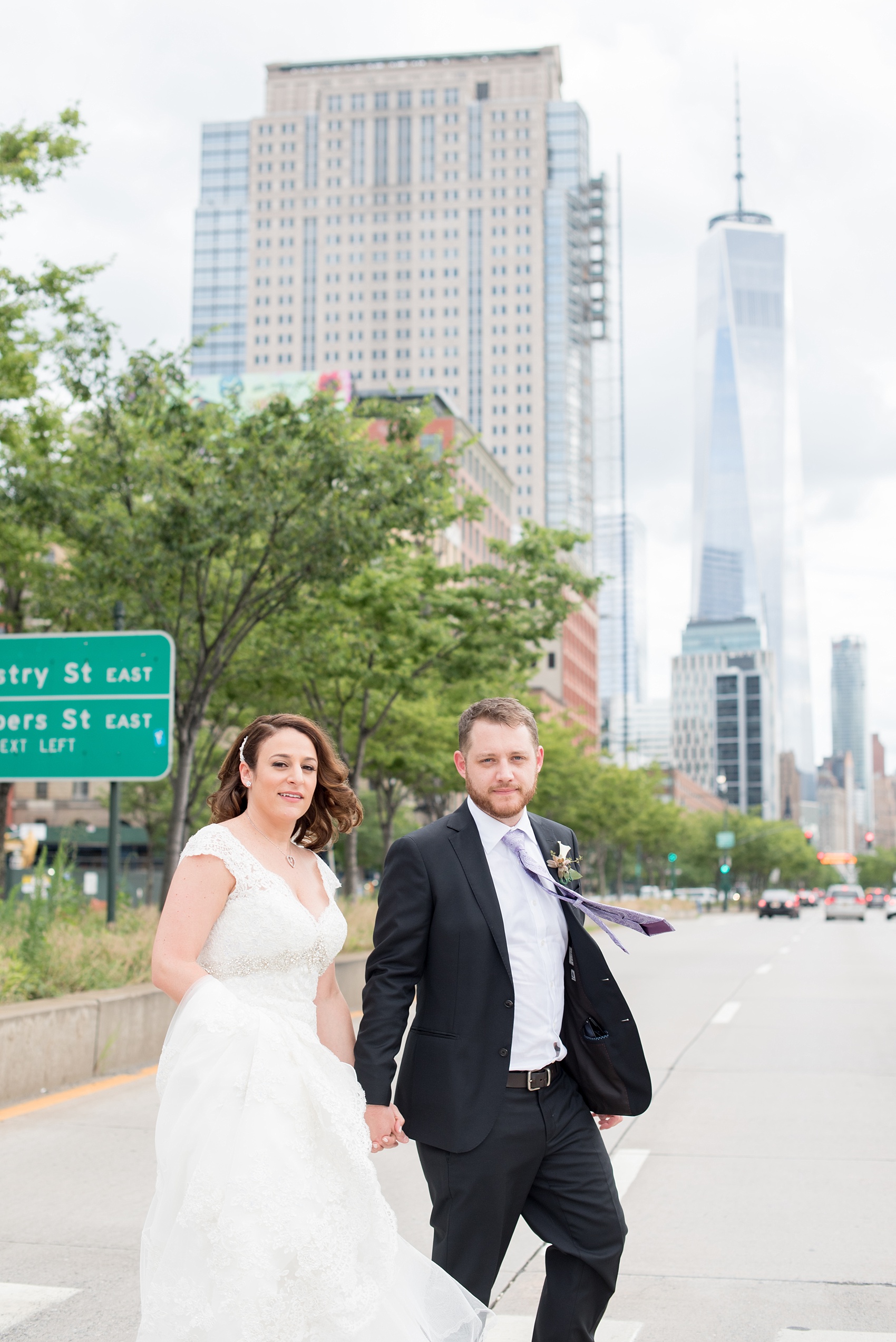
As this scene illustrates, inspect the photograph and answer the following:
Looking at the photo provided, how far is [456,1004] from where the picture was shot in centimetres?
356

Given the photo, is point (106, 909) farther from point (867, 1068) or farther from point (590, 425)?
point (590, 425)

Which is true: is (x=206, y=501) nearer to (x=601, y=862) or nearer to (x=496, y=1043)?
(x=496, y=1043)

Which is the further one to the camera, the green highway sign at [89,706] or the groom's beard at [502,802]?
the green highway sign at [89,706]

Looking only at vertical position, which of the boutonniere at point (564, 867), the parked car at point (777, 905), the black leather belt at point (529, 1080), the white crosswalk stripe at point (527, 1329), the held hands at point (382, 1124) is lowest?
the parked car at point (777, 905)

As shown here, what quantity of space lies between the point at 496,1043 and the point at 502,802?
644mm

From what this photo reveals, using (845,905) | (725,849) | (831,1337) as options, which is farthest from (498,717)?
(725,849)

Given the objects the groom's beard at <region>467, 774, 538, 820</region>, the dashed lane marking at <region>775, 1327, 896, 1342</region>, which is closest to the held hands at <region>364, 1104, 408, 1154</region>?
the groom's beard at <region>467, 774, 538, 820</region>

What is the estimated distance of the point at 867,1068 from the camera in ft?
36.0

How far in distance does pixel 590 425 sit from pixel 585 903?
197 meters

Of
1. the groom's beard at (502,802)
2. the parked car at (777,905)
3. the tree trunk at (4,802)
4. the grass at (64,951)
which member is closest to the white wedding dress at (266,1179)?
the groom's beard at (502,802)

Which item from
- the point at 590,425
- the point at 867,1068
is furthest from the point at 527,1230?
the point at 590,425

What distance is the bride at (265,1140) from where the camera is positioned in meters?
3.18

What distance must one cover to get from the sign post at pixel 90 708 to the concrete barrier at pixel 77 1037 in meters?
2.59

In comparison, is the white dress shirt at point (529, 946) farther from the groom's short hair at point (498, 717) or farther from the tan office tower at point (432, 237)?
the tan office tower at point (432, 237)
